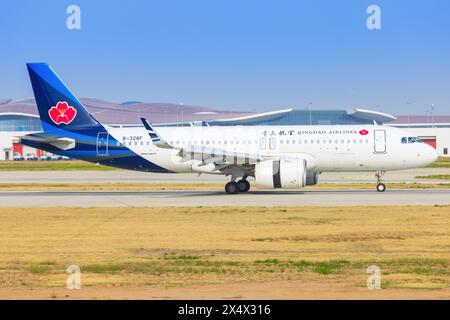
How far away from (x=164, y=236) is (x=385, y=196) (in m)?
17.7

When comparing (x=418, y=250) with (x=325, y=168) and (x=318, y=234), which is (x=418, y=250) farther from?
(x=325, y=168)

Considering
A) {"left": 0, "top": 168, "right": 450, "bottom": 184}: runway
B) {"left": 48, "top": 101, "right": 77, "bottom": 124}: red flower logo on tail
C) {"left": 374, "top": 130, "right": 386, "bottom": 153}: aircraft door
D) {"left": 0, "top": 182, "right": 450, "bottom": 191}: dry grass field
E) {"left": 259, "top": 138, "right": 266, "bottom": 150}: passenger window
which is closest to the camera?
{"left": 374, "top": 130, "right": 386, "bottom": 153}: aircraft door

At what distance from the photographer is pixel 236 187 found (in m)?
45.6

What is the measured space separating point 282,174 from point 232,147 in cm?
512

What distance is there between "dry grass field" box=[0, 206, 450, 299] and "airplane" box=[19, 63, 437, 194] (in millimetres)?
8704

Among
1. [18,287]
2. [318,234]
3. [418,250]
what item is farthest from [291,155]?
[18,287]

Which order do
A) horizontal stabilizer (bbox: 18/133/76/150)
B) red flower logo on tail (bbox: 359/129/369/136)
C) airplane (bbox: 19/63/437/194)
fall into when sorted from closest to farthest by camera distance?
airplane (bbox: 19/63/437/194) < red flower logo on tail (bbox: 359/129/369/136) < horizontal stabilizer (bbox: 18/133/76/150)

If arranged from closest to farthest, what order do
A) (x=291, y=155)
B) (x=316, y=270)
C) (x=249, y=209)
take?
1. (x=316, y=270)
2. (x=249, y=209)
3. (x=291, y=155)

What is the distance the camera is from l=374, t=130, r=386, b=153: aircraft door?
44.8 m

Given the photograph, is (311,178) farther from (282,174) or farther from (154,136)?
(154,136)

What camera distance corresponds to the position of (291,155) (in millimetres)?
45188
